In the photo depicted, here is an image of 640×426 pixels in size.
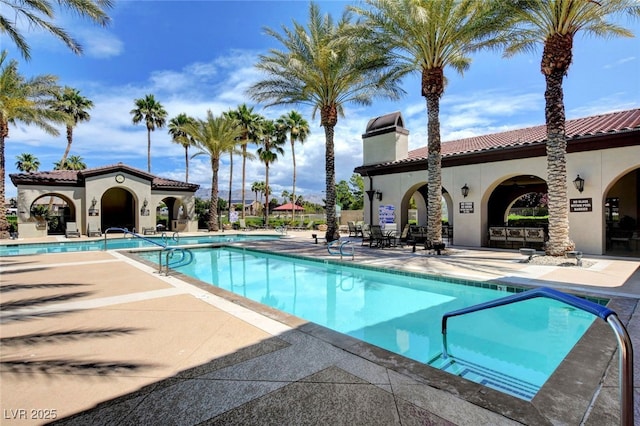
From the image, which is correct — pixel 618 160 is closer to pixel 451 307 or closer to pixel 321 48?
pixel 451 307

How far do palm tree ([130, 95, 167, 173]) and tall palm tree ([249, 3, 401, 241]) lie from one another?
1095 inches

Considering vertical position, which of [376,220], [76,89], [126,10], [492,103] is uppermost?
[76,89]

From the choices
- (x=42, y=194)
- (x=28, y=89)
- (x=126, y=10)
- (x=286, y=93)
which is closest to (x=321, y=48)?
(x=286, y=93)

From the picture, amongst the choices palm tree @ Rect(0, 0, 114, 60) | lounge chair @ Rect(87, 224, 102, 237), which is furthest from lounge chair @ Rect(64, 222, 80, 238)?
palm tree @ Rect(0, 0, 114, 60)

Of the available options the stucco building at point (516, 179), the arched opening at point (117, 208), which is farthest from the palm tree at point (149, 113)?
the stucco building at point (516, 179)

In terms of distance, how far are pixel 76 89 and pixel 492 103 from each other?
39.8m

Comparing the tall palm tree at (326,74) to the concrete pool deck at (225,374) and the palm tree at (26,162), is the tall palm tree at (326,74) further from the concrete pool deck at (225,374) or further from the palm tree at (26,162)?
the palm tree at (26,162)

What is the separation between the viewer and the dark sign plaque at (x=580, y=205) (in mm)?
12578

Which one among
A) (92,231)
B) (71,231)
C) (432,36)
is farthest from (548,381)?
(92,231)

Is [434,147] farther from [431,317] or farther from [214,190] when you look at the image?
[214,190]

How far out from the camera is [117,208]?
31.0 m

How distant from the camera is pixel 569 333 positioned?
573cm

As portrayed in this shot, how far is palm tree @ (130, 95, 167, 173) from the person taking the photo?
39.7m

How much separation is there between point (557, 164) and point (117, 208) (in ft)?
111
